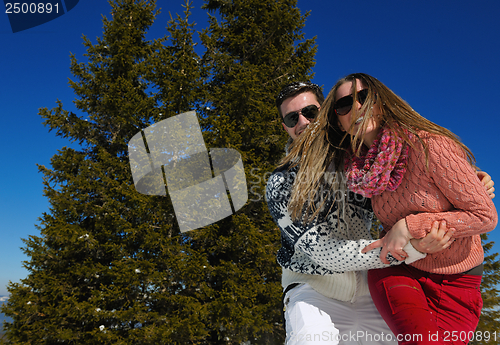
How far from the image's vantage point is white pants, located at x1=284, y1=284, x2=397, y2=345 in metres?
1.52

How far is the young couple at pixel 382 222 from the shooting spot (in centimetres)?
124

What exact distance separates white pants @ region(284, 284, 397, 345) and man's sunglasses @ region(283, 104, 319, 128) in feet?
3.74

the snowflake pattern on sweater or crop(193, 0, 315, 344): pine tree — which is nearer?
the snowflake pattern on sweater

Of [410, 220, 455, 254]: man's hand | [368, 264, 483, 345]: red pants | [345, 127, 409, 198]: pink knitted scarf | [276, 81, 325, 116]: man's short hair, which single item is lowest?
[368, 264, 483, 345]: red pants

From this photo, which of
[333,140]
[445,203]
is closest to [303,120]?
[333,140]

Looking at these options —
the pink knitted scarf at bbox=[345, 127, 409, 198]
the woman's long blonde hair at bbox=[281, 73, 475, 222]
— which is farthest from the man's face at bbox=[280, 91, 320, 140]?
the pink knitted scarf at bbox=[345, 127, 409, 198]

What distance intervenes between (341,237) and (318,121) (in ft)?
2.13

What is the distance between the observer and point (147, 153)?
821 cm

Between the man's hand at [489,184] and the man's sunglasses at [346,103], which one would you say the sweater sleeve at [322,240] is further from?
the man's hand at [489,184]

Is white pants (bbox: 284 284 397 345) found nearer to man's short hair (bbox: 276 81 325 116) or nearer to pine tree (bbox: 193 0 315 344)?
man's short hair (bbox: 276 81 325 116)

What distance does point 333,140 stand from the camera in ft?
5.63

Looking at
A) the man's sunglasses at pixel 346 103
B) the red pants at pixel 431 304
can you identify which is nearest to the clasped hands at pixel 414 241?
the red pants at pixel 431 304

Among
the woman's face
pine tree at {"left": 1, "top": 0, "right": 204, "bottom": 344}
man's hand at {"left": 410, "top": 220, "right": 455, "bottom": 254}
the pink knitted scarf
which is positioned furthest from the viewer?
pine tree at {"left": 1, "top": 0, "right": 204, "bottom": 344}

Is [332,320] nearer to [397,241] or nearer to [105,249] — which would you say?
[397,241]
